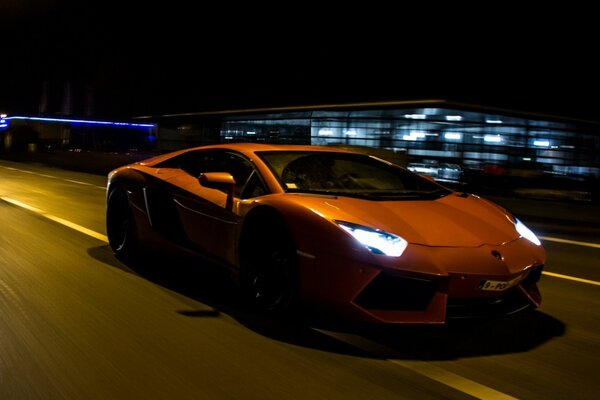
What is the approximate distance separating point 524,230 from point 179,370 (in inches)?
108

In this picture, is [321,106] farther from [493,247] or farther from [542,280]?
[493,247]

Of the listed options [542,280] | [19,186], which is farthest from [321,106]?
[542,280]

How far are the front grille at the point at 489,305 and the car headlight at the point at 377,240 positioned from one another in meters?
0.45

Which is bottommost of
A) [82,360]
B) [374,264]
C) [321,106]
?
[82,360]

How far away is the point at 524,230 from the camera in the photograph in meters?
4.86

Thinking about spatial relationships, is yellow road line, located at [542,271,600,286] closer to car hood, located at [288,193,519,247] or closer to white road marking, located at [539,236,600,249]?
car hood, located at [288,193,519,247]

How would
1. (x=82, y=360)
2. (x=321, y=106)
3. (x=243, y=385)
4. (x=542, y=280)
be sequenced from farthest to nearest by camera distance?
(x=321, y=106)
(x=542, y=280)
(x=82, y=360)
(x=243, y=385)

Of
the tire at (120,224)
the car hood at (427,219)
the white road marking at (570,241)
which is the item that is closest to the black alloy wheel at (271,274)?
the car hood at (427,219)

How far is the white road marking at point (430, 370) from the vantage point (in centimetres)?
337

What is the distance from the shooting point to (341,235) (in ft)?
13.3

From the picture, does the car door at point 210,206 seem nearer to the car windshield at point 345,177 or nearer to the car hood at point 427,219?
the car windshield at point 345,177

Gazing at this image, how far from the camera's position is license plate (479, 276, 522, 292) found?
3996mm

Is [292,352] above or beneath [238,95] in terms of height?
beneath

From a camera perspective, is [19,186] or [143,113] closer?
[19,186]
